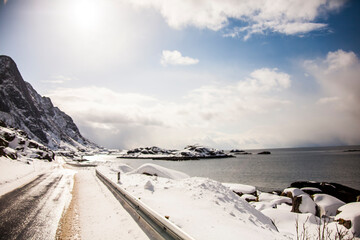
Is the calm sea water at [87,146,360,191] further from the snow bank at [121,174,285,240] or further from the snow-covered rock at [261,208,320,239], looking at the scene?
the snow bank at [121,174,285,240]

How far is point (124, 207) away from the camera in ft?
25.0

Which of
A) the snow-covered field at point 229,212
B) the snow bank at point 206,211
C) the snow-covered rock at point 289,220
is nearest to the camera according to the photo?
the snow bank at point 206,211

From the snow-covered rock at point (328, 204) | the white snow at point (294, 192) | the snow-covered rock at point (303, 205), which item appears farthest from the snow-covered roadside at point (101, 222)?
the white snow at point (294, 192)

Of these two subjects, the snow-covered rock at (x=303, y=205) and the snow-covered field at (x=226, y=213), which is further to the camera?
the snow-covered rock at (x=303, y=205)

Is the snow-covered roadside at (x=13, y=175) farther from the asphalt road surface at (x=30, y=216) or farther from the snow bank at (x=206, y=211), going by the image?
the snow bank at (x=206, y=211)

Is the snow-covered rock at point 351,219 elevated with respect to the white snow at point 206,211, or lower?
lower

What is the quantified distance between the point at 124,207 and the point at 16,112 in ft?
823

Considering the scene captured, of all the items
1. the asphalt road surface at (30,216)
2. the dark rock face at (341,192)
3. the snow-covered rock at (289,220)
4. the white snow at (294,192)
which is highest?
the asphalt road surface at (30,216)

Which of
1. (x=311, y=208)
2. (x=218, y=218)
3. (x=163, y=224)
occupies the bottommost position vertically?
(x=311, y=208)

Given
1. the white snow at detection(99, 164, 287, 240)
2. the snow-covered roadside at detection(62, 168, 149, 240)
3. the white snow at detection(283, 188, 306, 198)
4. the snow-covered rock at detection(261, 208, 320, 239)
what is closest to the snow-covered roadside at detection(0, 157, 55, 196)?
the snow-covered roadside at detection(62, 168, 149, 240)

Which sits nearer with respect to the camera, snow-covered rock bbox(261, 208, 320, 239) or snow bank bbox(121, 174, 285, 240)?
snow bank bbox(121, 174, 285, 240)

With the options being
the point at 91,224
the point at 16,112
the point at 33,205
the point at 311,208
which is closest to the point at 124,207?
the point at 91,224

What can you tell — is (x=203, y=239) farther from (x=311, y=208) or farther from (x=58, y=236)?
(x=311, y=208)

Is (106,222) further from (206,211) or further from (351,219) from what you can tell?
Result: (351,219)
